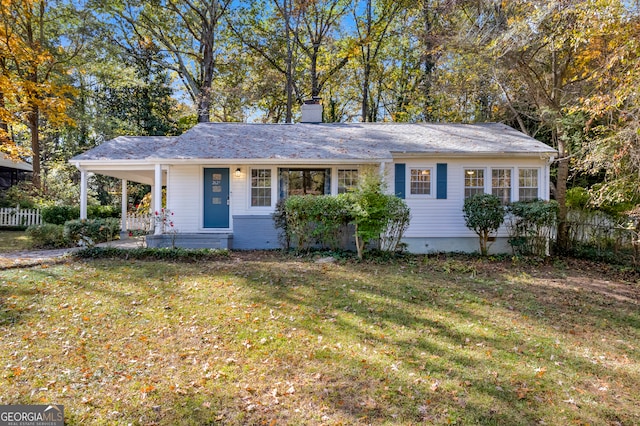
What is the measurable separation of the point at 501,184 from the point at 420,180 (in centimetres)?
248

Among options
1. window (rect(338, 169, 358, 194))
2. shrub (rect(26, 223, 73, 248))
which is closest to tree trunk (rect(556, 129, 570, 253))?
window (rect(338, 169, 358, 194))

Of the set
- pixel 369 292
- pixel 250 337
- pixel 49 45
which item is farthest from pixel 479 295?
pixel 49 45

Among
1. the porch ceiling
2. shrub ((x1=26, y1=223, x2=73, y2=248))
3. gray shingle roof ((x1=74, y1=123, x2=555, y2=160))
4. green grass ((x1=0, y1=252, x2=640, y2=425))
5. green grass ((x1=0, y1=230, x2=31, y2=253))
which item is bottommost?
green grass ((x1=0, y1=252, x2=640, y2=425))

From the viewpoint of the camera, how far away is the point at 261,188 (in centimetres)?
1058

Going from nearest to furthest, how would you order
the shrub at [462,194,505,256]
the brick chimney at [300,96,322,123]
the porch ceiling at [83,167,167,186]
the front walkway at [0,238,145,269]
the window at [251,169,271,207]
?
Answer: the front walkway at [0,238,145,269], the shrub at [462,194,505,256], the window at [251,169,271,207], the porch ceiling at [83,167,167,186], the brick chimney at [300,96,322,123]

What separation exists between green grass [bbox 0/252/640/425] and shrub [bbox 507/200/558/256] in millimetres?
2203

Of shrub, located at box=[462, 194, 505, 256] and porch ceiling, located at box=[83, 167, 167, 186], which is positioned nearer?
shrub, located at box=[462, 194, 505, 256]

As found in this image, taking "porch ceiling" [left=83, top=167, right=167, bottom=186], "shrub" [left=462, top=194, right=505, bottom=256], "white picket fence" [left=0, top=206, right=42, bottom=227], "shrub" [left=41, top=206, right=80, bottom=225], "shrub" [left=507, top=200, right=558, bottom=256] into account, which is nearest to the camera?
"shrub" [left=507, top=200, right=558, bottom=256]

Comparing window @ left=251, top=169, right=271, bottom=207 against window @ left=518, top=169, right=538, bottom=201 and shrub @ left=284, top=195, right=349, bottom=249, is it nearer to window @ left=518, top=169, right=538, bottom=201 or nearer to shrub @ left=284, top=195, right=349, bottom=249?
shrub @ left=284, top=195, right=349, bottom=249

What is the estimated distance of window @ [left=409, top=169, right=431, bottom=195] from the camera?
33.8 feet

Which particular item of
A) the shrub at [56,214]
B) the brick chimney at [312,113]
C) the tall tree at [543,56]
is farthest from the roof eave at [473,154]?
the shrub at [56,214]

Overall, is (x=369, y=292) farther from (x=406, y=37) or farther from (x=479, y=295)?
(x=406, y=37)

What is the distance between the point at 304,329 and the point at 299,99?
18.0 metres

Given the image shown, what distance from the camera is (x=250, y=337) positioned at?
13.9ft
